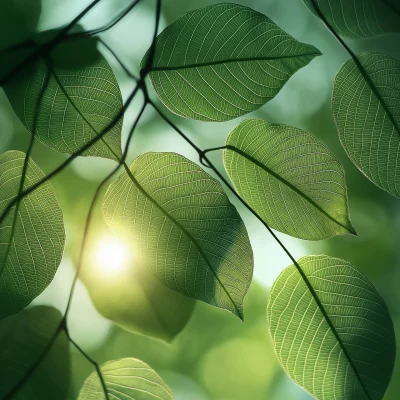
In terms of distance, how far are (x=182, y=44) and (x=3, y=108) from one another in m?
0.16

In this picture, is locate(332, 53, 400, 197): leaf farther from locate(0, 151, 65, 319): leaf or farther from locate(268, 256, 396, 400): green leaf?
locate(0, 151, 65, 319): leaf

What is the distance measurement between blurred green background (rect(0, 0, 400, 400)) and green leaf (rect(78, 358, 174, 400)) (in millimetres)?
19

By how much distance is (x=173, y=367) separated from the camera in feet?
1.22

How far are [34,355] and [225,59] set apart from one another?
0.24m

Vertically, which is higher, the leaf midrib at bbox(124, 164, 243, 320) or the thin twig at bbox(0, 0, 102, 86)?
the thin twig at bbox(0, 0, 102, 86)

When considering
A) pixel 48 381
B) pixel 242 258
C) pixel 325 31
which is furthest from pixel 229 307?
pixel 325 31

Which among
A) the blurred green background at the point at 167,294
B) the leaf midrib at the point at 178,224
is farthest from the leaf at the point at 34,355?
the leaf midrib at the point at 178,224

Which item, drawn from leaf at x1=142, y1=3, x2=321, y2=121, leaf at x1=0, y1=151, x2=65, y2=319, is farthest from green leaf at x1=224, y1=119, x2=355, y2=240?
leaf at x1=0, y1=151, x2=65, y2=319

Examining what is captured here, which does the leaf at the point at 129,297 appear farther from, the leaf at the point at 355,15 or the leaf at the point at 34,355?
the leaf at the point at 355,15

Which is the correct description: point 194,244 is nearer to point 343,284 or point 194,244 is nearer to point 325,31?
point 343,284

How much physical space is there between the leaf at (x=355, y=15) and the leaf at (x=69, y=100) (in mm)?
158

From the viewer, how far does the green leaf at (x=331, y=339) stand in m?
0.32

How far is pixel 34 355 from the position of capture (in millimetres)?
332

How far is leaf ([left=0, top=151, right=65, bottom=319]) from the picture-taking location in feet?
1.04
